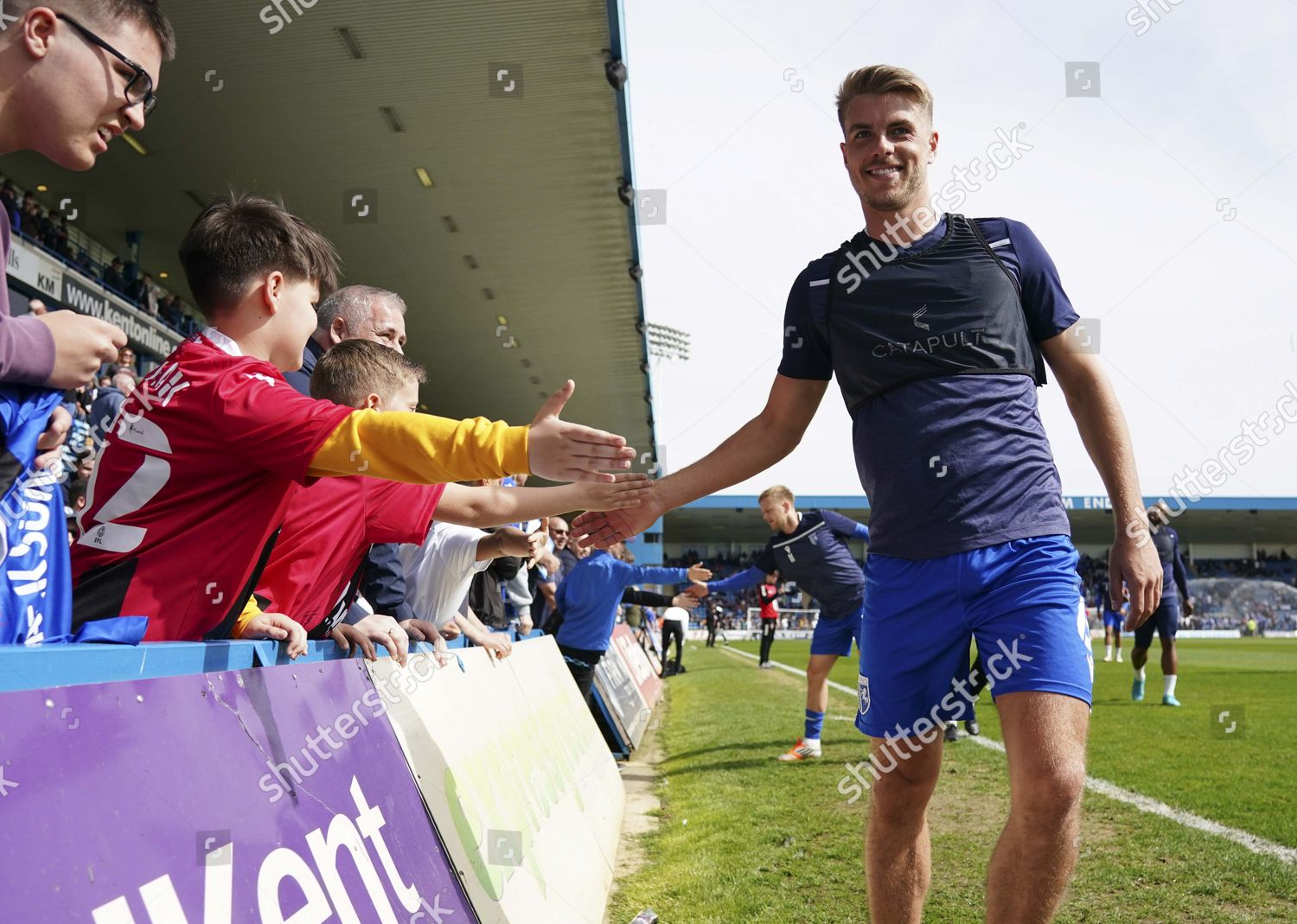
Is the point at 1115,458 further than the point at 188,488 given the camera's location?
Yes

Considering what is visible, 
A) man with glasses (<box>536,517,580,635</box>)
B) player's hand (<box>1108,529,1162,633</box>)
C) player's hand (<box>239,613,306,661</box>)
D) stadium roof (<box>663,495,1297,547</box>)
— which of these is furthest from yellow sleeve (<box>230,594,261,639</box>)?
stadium roof (<box>663,495,1297,547</box>)

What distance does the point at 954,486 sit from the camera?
2.63 metres

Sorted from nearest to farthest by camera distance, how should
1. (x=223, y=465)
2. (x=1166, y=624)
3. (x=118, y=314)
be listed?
(x=223, y=465) → (x=1166, y=624) → (x=118, y=314)

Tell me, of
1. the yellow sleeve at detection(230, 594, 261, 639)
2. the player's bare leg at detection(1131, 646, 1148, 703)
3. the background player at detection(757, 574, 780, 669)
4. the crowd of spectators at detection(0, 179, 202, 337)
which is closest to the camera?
the yellow sleeve at detection(230, 594, 261, 639)

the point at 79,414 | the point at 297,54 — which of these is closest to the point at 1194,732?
the point at 79,414

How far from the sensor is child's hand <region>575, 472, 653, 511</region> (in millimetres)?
2564

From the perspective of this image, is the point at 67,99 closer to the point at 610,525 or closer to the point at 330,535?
the point at 330,535

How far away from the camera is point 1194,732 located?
329 inches

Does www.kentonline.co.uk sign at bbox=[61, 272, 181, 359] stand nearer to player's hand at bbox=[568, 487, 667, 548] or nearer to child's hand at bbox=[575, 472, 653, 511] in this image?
player's hand at bbox=[568, 487, 667, 548]

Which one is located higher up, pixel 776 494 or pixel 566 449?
pixel 776 494

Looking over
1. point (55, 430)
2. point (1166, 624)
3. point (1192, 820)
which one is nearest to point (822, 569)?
point (1192, 820)

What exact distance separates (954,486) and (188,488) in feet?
6.16

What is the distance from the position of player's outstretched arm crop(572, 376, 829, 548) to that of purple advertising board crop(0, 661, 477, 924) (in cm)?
118

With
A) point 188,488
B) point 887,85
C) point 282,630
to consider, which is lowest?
point 282,630
